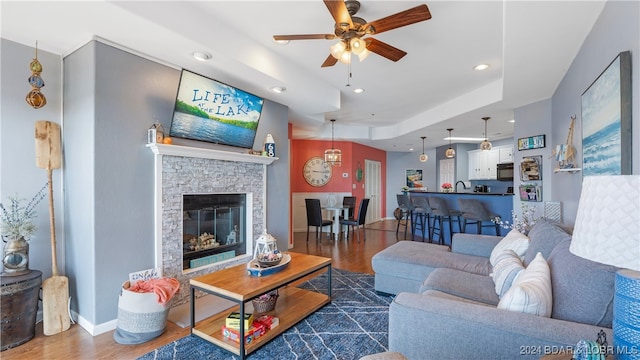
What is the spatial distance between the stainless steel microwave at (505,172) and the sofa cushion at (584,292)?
665cm

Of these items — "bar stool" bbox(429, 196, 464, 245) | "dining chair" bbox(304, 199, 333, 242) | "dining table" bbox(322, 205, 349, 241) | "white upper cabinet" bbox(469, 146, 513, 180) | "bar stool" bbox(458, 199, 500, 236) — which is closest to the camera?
"bar stool" bbox(458, 199, 500, 236)

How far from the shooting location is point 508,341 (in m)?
1.22

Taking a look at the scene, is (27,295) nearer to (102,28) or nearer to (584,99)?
(102,28)

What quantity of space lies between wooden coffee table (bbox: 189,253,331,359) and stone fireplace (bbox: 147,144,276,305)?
0.67 meters

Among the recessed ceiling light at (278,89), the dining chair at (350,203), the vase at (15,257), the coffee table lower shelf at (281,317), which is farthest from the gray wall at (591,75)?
the vase at (15,257)

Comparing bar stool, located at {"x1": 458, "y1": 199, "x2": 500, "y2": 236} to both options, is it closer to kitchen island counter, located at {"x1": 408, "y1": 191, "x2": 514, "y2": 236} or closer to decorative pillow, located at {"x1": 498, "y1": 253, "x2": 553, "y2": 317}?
kitchen island counter, located at {"x1": 408, "y1": 191, "x2": 514, "y2": 236}

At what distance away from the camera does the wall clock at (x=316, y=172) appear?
7250mm

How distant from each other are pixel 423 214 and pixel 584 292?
16.8ft

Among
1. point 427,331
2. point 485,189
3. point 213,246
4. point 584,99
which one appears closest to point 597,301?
point 427,331

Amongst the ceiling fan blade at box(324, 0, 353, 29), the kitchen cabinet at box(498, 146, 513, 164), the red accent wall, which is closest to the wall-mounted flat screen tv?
the ceiling fan blade at box(324, 0, 353, 29)

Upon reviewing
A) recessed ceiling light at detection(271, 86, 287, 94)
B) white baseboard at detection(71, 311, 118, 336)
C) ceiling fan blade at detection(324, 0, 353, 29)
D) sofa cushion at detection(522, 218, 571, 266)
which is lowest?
white baseboard at detection(71, 311, 118, 336)

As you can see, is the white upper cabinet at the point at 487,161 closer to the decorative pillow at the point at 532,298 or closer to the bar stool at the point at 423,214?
the bar stool at the point at 423,214

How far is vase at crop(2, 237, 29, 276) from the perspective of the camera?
2199 mm

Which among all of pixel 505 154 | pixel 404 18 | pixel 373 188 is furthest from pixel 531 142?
pixel 373 188
